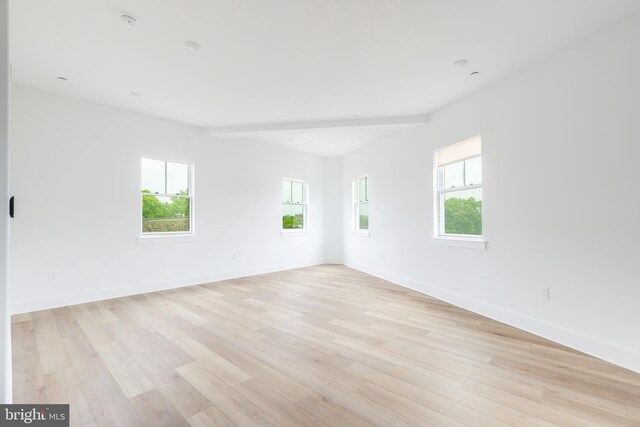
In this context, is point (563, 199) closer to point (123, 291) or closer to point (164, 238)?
point (164, 238)

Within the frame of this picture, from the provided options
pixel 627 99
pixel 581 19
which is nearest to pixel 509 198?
pixel 627 99

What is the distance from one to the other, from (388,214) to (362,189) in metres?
1.41

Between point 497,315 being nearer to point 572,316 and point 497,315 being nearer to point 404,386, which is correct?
point 572,316

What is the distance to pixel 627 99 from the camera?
7.67 feet

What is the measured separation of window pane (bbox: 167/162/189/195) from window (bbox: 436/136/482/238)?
4.22 metres

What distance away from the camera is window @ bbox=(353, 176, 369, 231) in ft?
21.4

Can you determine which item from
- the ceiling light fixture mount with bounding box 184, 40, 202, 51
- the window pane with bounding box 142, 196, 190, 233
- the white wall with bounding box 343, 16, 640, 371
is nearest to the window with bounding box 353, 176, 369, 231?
the white wall with bounding box 343, 16, 640, 371

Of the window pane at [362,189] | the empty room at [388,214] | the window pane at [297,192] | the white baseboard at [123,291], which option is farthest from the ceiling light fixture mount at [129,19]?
the window pane at [362,189]

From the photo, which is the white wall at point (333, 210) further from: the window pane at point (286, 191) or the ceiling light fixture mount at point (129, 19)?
the ceiling light fixture mount at point (129, 19)

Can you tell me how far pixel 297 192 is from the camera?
279 inches

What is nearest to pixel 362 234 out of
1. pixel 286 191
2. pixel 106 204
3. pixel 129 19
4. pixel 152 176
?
pixel 286 191

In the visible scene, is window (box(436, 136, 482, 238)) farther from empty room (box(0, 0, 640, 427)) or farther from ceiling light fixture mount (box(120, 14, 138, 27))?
ceiling light fixture mount (box(120, 14, 138, 27))

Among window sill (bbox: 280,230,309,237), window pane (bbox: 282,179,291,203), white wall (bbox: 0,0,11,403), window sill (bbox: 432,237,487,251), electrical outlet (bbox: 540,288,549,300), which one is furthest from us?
window pane (bbox: 282,179,291,203)

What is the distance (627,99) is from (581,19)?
0.75 m
